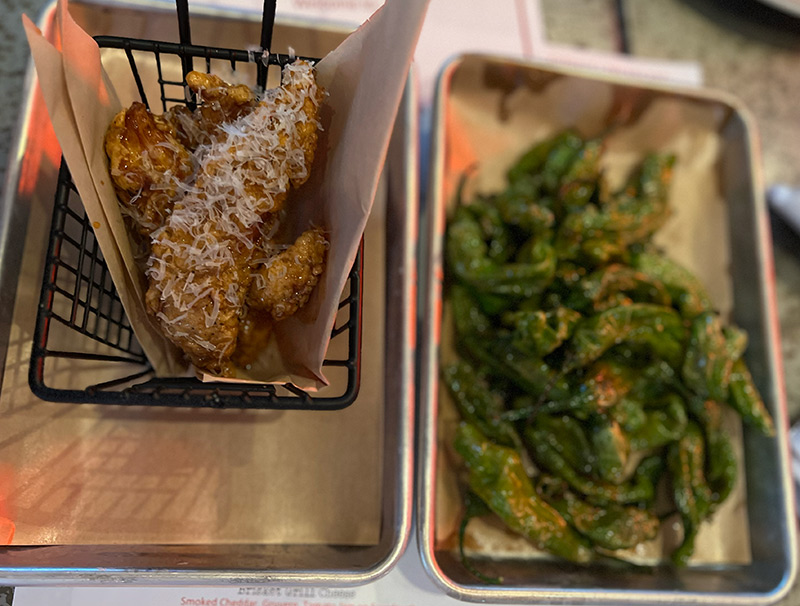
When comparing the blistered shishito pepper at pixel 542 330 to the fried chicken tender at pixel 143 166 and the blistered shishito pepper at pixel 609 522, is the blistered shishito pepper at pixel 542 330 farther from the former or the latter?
the fried chicken tender at pixel 143 166

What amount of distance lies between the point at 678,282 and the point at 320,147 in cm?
108

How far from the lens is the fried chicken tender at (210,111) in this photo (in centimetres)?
96

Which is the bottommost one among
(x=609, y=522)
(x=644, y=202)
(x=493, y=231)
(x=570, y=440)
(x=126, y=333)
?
(x=609, y=522)

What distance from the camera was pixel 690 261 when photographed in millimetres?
1745

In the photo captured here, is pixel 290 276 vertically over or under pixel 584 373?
over

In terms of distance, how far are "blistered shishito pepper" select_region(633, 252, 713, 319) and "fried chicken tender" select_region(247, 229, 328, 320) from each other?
982 mm

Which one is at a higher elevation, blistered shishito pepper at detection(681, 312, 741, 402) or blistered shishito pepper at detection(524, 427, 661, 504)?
blistered shishito pepper at detection(681, 312, 741, 402)

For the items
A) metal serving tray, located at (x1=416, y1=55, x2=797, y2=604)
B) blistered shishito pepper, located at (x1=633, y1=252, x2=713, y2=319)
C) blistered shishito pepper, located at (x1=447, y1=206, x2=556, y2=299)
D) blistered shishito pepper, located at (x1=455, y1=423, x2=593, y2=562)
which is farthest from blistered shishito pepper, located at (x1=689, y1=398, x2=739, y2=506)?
blistered shishito pepper, located at (x1=447, y1=206, x2=556, y2=299)

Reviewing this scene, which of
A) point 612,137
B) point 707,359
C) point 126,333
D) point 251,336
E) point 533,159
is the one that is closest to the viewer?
point 251,336

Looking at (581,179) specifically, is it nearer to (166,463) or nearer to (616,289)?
(616,289)

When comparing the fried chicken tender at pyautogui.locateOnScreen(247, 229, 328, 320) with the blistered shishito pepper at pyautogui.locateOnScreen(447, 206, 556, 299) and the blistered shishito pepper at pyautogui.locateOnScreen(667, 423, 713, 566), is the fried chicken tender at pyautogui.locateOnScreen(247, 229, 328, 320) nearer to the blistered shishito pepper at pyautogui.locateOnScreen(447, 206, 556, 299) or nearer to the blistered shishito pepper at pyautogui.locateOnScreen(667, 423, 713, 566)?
the blistered shishito pepper at pyautogui.locateOnScreen(447, 206, 556, 299)

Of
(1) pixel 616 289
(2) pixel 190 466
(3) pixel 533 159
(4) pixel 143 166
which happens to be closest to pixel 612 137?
(3) pixel 533 159

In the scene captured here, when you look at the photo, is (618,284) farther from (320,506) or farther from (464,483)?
(320,506)

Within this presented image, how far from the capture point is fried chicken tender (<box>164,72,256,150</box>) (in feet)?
3.14
